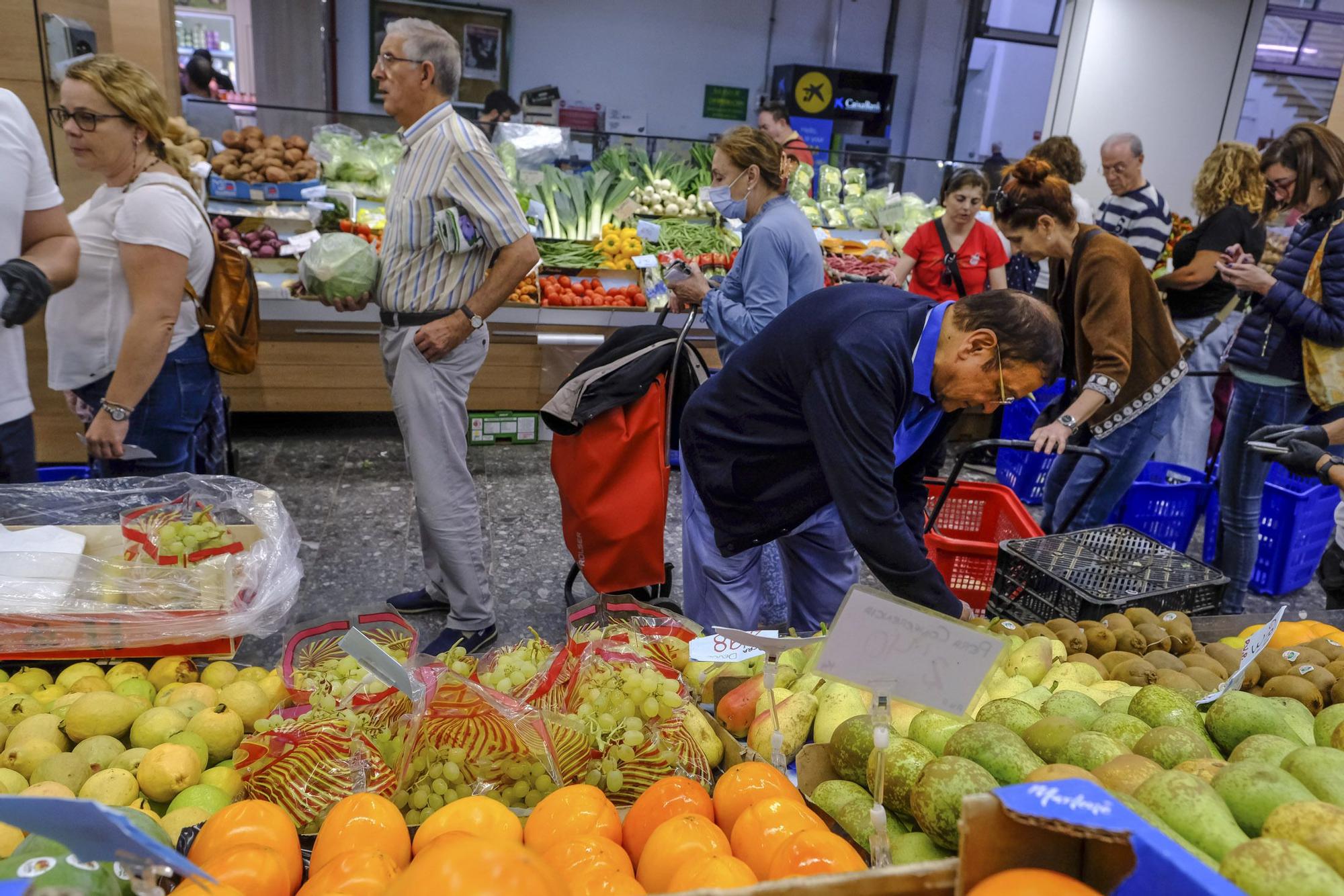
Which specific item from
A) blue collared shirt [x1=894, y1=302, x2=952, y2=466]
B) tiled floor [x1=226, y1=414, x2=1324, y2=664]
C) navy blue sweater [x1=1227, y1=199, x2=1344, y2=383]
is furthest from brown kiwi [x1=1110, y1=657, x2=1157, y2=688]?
navy blue sweater [x1=1227, y1=199, x2=1344, y2=383]

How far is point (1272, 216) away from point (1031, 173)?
1.68 metres

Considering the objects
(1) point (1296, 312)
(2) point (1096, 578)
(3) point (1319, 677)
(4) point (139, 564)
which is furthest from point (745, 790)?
(1) point (1296, 312)

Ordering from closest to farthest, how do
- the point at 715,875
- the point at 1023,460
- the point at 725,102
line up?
the point at 715,875, the point at 1023,460, the point at 725,102

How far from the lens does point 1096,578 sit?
101 inches

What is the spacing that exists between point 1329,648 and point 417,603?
278cm

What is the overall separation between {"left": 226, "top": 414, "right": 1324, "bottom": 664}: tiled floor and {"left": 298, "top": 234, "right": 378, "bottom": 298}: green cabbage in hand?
1087 mm

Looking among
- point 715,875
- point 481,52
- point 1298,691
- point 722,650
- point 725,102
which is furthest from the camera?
point 725,102

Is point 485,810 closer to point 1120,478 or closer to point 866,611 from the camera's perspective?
point 866,611

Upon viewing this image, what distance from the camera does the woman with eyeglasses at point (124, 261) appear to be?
2422mm

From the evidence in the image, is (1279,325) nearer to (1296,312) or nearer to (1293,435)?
(1296,312)

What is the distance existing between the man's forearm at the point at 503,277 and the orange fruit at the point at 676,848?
2.03 meters

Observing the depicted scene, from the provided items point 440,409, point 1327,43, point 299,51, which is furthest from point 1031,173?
point 1327,43

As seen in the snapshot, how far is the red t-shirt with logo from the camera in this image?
15.7 feet

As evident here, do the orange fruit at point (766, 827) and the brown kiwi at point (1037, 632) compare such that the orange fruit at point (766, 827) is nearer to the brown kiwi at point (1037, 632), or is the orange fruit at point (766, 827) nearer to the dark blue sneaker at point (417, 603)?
the brown kiwi at point (1037, 632)
